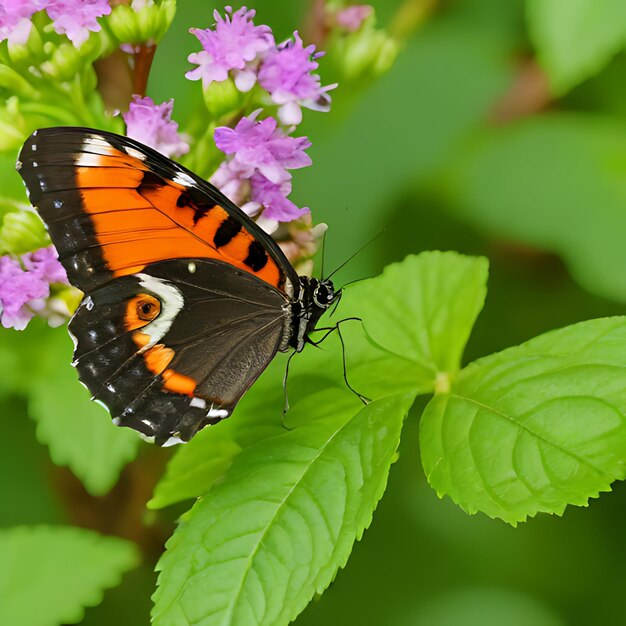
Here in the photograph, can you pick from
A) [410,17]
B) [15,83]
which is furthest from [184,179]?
[410,17]

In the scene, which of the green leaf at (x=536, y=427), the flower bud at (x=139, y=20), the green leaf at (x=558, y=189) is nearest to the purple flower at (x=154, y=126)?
the flower bud at (x=139, y=20)

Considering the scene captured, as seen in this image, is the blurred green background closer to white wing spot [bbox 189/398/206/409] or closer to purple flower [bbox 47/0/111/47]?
purple flower [bbox 47/0/111/47]

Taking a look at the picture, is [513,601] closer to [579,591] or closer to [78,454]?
[579,591]

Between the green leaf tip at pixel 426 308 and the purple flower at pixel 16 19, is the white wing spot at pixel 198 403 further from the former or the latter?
the purple flower at pixel 16 19

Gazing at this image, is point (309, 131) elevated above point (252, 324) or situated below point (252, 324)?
above

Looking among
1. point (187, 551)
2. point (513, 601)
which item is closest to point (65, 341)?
point (187, 551)

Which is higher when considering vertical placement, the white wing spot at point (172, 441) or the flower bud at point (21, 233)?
the flower bud at point (21, 233)

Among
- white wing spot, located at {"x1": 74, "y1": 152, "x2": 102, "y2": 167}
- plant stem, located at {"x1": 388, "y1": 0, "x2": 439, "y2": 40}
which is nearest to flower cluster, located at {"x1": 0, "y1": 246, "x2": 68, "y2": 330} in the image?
white wing spot, located at {"x1": 74, "y1": 152, "x2": 102, "y2": 167}
